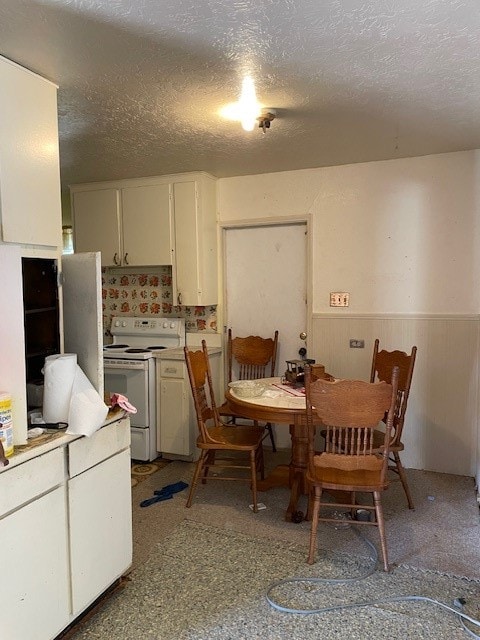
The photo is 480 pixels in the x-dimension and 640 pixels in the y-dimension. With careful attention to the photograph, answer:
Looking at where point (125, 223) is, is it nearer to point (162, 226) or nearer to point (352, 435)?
point (162, 226)

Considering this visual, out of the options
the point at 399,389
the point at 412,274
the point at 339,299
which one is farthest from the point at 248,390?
the point at 412,274

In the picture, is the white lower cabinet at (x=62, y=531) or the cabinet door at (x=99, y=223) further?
the cabinet door at (x=99, y=223)

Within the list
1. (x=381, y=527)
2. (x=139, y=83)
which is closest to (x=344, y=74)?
(x=139, y=83)

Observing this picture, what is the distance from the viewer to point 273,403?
268cm

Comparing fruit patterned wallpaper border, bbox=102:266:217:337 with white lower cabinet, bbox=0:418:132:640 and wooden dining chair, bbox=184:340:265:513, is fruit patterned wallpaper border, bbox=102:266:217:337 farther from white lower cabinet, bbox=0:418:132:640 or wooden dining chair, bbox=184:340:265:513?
white lower cabinet, bbox=0:418:132:640

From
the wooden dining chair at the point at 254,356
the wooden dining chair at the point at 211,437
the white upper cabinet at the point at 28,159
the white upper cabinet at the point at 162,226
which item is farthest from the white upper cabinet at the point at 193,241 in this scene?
the white upper cabinet at the point at 28,159

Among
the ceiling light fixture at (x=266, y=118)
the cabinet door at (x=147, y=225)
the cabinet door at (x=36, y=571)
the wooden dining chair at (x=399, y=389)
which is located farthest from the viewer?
the cabinet door at (x=147, y=225)

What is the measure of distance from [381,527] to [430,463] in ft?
4.92

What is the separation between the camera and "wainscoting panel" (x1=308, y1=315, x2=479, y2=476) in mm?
3400

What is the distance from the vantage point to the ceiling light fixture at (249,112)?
7.53ft

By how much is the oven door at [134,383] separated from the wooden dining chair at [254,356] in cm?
69

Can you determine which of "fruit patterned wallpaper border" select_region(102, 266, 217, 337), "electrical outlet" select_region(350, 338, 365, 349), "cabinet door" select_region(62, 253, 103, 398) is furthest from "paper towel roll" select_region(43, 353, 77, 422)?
"electrical outlet" select_region(350, 338, 365, 349)

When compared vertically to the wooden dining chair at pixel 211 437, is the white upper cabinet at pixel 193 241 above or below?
above

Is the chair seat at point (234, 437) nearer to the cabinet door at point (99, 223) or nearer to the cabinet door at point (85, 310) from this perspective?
the cabinet door at point (85, 310)
